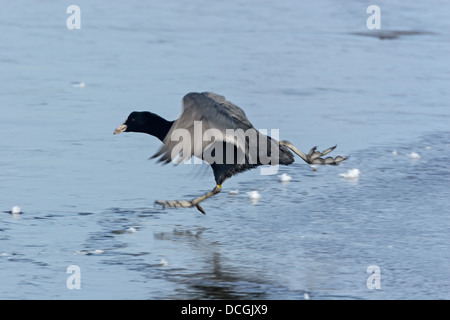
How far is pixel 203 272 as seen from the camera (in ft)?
19.3

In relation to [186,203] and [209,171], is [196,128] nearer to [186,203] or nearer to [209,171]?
[186,203]

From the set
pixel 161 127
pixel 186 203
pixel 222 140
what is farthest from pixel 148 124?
pixel 222 140

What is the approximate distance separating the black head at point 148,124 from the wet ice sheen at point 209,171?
0.42 metres

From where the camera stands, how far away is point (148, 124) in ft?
25.0

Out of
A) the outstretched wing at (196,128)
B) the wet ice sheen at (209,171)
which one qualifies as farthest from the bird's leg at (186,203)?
the outstretched wing at (196,128)

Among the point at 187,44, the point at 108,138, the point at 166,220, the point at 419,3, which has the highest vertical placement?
the point at 419,3

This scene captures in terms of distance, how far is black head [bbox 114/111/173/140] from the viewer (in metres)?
7.56

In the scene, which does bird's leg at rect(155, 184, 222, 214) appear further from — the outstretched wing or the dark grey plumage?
the outstretched wing

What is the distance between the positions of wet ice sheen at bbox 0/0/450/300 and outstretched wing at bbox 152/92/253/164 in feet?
1.83

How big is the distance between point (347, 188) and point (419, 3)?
9.88 metres

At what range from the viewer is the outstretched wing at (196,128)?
653 centimetres

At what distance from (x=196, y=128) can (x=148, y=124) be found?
114cm
